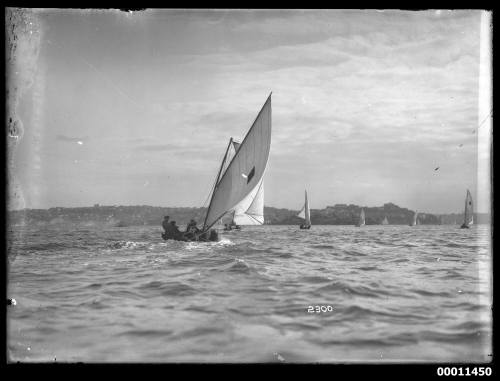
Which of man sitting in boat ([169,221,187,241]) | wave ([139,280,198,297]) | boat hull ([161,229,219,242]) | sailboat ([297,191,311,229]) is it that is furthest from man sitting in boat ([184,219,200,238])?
sailboat ([297,191,311,229])

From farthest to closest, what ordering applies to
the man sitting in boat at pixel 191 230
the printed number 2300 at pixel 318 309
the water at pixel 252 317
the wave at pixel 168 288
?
1. the man sitting in boat at pixel 191 230
2. the wave at pixel 168 288
3. the printed number 2300 at pixel 318 309
4. the water at pixel 252 317

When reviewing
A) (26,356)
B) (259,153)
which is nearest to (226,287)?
(26,356)

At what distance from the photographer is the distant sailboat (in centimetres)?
1688

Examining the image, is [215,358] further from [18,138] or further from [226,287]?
[18,138]

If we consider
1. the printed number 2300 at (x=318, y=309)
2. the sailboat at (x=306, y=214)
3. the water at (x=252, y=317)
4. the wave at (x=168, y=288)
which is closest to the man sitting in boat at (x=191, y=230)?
the water at (x=252, y=317)

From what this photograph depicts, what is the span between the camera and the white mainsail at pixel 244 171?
16.9m

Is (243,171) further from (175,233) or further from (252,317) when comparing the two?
(252,317)

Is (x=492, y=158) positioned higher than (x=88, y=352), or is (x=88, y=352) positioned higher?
(x=492, y=158)

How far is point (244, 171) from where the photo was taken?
20328mm

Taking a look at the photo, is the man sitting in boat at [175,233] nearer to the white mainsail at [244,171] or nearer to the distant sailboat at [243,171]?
the distant sailboat at [243,171]

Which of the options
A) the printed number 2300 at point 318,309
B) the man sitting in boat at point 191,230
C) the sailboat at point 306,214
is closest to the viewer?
the printed number 2300 at point 318,309

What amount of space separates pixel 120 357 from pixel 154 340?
24.8 inches

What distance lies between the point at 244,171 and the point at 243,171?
0.11m

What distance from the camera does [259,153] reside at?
18.1 metres
